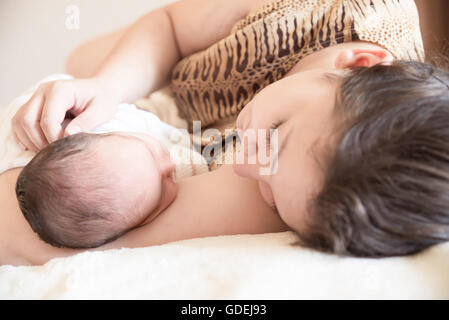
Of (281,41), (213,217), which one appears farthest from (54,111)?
(281,41)

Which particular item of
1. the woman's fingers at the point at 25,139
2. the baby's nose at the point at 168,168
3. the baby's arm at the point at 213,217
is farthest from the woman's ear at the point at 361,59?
the woman's fingers at the point at 25,139

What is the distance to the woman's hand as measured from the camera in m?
0.82

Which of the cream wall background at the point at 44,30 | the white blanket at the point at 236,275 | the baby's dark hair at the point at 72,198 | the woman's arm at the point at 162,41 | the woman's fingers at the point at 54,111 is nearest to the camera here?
the white blanket at the point at 236,275

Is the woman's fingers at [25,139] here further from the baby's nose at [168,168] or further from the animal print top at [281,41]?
the animal print top at [281,41]

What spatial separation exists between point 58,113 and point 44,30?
4.01 ft

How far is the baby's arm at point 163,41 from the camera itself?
3.67ft

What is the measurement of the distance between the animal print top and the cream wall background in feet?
3.13

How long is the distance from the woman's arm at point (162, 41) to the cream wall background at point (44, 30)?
0.68 m

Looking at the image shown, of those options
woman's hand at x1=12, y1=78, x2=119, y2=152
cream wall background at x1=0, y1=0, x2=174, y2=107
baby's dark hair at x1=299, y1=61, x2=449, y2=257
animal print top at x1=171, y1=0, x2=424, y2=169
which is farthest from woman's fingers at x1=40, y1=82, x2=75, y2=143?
cream wall background at x1=0, y1=0, x2=174, y2=107

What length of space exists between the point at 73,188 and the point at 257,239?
0.32 meters

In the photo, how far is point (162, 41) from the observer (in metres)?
1.18

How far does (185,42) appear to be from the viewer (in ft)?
3.92

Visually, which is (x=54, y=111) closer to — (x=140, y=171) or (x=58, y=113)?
(x=58, y=113)

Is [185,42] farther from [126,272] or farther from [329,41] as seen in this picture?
[126,272]
